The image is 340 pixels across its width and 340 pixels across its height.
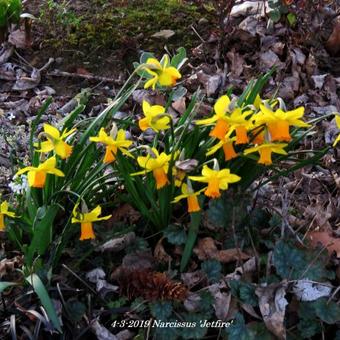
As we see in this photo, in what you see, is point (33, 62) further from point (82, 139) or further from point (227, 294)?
point (227, 294)

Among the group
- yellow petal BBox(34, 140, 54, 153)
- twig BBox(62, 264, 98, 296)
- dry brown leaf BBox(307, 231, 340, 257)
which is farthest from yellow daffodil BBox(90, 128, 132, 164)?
dry brown leaf BBox(307, 231, 340, 257)

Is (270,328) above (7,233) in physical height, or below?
below

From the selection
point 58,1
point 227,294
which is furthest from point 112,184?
point 58,1

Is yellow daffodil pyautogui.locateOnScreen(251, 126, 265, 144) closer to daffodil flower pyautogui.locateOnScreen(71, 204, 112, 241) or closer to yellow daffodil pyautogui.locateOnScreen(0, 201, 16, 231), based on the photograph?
daffodil flower pyautogui.locateOnScreen(71, 204, 112, 241)

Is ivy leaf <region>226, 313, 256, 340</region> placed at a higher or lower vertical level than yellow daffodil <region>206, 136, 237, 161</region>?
lower

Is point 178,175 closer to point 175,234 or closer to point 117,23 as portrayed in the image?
point 175,234

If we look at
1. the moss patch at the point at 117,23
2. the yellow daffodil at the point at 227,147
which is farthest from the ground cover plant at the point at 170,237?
the moss patch at the point at 117,23
